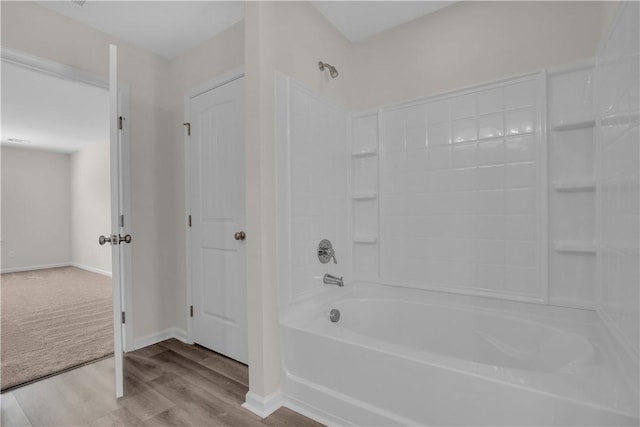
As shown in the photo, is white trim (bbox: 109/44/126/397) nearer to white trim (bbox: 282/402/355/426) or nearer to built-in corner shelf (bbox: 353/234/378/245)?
white trim (bbox: 282/402/355/426)

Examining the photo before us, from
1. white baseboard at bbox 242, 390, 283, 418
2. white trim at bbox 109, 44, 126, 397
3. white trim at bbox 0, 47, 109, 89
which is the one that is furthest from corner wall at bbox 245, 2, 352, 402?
white trim at bbox 0, 47, 109, 89

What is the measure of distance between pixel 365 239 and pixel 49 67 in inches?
96.2

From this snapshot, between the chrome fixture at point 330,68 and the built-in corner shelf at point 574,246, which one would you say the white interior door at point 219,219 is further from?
the built-in corner shelf at point 574,246

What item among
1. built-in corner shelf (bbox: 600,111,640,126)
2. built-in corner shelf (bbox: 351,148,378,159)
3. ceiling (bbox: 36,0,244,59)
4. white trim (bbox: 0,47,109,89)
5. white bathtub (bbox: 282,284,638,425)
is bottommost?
white bathtub (bbox: 282,284,638,425)

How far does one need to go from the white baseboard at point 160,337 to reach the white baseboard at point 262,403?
1.13 m

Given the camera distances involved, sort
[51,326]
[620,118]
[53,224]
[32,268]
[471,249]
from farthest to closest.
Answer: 1. [53,224]
2. [32,268]
3. [51,326]
4. [471,249]
5. [620,118]

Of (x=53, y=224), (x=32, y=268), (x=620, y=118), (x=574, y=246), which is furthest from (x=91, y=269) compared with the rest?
(x=620, y=118)

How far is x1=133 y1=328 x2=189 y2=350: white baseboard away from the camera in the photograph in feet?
8.17

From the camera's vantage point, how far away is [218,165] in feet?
7.82

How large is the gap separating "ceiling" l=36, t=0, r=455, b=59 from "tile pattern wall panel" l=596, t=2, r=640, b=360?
1127mm

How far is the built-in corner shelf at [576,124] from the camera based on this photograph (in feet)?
5.19

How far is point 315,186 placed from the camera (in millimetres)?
2066

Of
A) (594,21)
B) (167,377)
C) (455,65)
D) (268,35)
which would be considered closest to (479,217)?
(455,65)

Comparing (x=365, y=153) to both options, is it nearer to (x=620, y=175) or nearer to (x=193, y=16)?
(x=620, y=175)
